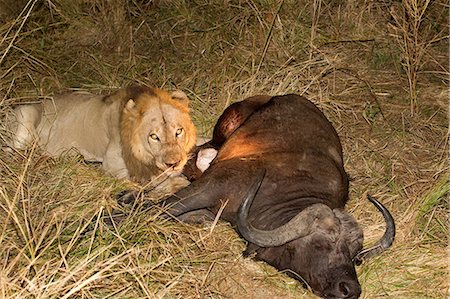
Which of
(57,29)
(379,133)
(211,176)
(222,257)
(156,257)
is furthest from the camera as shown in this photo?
(57,29)

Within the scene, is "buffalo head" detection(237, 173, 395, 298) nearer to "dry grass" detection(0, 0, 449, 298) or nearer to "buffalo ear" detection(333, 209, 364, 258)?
"buffalo ear" detection(333, 209, 364, 258)

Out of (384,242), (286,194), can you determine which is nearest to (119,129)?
(286,194)

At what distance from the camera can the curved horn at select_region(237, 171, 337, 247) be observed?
4.49 m

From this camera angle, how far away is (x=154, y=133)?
17.8ft

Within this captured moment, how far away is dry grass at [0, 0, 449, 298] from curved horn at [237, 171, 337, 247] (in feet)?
0.97

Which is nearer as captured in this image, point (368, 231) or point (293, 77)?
point (368, 231)

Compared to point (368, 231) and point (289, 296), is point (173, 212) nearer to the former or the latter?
point (289, 296)

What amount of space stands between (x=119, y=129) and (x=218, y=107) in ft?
3.98

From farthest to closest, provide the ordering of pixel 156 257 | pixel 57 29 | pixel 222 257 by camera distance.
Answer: pixel 57 29, pixel 222 257, pixel 156 257

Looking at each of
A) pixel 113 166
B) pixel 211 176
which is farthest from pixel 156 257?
pixel 113 166

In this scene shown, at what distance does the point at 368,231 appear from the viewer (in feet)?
17.3

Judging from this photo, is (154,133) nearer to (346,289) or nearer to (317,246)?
(317,246)

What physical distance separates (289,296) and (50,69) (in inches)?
134

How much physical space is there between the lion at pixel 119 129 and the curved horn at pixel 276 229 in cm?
75
